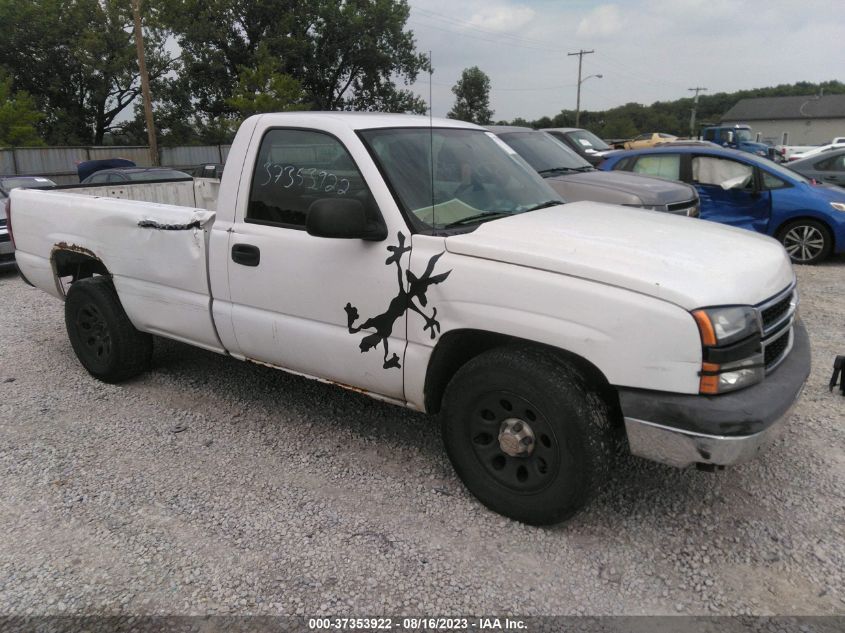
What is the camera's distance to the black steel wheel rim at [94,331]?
15.7 ft

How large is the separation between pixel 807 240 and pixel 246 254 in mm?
8072

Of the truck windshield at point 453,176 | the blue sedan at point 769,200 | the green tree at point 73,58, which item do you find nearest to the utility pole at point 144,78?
the green tree at point 73,58

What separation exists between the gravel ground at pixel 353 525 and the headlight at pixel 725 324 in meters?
1.03

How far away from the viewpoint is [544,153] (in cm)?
835

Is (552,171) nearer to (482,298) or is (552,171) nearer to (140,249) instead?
(140,249)

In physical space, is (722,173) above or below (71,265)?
above

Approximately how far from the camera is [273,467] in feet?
11.9

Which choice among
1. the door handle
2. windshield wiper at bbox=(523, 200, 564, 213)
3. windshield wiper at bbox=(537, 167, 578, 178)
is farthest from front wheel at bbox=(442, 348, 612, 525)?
windshield wiper at bbox=(537, 167, 578, 178)

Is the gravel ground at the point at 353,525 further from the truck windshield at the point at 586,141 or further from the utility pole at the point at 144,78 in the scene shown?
the utility pole at the point at 144,78

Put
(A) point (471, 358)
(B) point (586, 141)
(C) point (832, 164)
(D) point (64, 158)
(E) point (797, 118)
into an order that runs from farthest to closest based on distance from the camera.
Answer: (E) point (797, 118)
(D) point (64, 158)
(B) point (586, 141)
(C) point (832, 164)
(A) point (471, 358)

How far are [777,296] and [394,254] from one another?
1757 mm

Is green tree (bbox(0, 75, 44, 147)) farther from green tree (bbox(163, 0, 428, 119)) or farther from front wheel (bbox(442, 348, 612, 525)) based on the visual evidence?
front wheel (bbox(442, 348, 612, 525))

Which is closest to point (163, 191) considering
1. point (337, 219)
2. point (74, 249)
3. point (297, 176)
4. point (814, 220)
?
point (74, 249)

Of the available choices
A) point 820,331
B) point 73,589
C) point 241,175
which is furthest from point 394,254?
point 820,331
